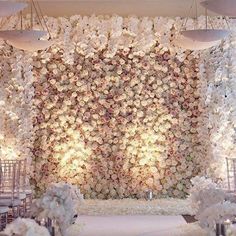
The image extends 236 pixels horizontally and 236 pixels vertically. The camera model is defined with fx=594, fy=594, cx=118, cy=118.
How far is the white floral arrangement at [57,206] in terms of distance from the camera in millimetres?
6359

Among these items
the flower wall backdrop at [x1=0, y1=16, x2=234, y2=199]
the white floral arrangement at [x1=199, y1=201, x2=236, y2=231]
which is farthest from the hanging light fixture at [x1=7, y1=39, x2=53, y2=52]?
the white floral arrangement at [x1=199, y1=201, x2=236, y2=231]

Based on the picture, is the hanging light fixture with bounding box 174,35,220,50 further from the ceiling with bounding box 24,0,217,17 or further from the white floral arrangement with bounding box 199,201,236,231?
the white floral arrangement with bounding box 199,201,236,231

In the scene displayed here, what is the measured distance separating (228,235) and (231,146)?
15.0ft

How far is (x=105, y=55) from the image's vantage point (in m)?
10.8

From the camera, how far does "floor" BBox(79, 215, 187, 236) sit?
796 cm

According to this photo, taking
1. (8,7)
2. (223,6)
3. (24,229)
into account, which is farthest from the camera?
(8,7)

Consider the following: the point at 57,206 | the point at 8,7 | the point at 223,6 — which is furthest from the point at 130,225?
the point at 223,6

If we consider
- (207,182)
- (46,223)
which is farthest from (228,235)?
(207,182)

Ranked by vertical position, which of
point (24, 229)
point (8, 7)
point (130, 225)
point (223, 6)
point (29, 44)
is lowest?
point (130, 225)

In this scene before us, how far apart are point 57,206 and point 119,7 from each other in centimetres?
508

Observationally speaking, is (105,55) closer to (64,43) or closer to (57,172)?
(64,43)

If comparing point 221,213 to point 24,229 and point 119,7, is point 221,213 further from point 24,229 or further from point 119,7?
point 119,7

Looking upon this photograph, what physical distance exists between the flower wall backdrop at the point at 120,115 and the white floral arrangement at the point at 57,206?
3.71 meters

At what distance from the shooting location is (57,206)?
6535 millimetres
